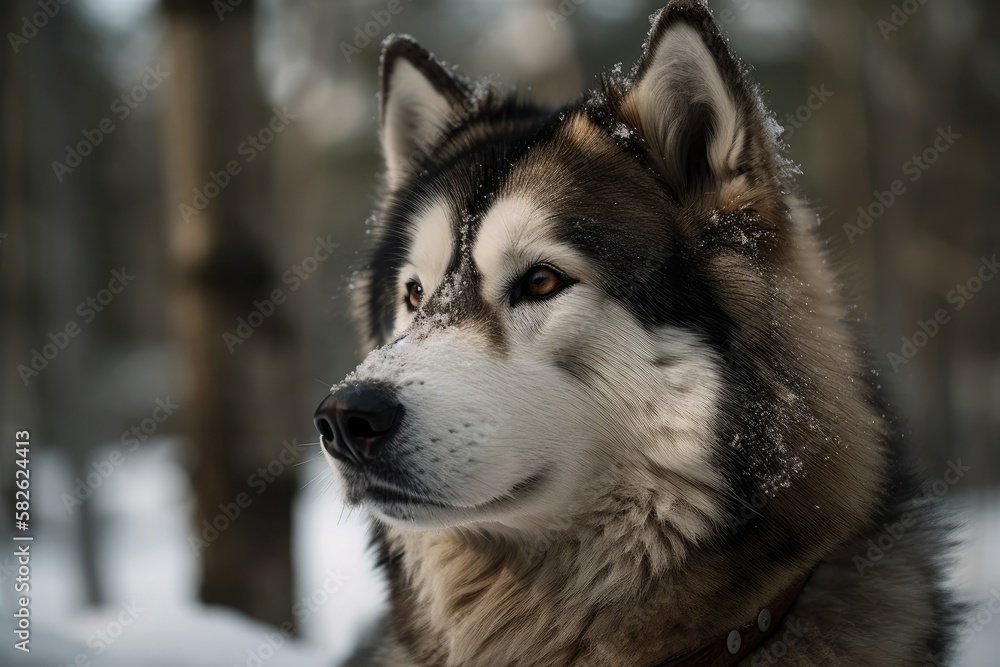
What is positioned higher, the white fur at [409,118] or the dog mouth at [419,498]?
the white fur at [409,118]

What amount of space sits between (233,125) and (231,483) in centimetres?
210

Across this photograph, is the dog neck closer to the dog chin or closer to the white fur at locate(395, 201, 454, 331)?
the dog chin

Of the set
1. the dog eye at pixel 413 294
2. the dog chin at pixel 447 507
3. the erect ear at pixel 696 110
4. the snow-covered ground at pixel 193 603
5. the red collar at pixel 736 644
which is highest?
the erect ear at pixel 696 110

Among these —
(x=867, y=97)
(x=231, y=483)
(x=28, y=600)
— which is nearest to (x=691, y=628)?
(x=28, y=600)

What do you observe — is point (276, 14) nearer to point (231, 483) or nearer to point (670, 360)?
point (231, 483)

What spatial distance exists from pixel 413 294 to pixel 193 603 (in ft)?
9.55

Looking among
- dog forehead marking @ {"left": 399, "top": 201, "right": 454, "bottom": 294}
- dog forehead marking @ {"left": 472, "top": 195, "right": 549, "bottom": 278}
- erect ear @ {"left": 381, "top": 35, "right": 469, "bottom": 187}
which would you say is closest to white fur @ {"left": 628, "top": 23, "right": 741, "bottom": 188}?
dog forehead marking @ {"left": 472, "top": 195, "right": 549, "bottom": 278}

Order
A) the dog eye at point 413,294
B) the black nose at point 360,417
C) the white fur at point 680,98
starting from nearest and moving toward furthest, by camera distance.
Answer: the black nose at point 360,417
the white fur at point 680,98
the dog eye at point 413,294

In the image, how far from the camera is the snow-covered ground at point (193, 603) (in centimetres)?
327

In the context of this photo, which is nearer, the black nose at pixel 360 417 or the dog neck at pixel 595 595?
the black nose at pixel 360 417

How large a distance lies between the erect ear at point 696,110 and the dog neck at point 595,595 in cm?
94

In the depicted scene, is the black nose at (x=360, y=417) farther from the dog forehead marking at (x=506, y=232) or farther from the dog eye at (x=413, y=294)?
A: the dog eye at (x=413, y=294)

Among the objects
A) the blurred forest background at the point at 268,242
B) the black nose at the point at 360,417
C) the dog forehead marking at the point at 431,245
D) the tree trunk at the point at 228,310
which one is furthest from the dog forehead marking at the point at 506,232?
the tree trunk at the point at 228,310

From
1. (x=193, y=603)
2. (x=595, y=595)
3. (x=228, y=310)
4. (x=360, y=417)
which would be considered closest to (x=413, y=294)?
(x=360, y=417)
